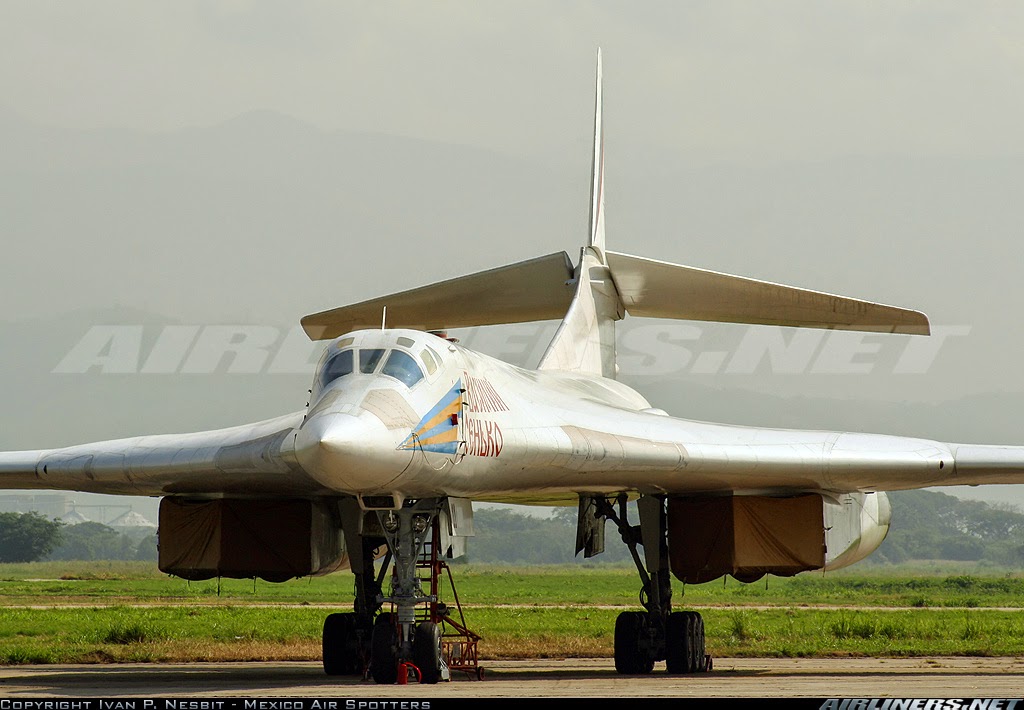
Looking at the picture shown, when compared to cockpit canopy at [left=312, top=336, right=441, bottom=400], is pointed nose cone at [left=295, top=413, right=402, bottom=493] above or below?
below

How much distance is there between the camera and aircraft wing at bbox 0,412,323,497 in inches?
504

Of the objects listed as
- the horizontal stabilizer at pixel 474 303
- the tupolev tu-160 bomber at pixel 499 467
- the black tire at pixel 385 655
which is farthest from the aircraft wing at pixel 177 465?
the horizontal stabilizer at pixel 474 303

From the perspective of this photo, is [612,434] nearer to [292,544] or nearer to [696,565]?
[696,565]

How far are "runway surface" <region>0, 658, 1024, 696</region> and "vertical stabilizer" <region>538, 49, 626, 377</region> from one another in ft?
13.0

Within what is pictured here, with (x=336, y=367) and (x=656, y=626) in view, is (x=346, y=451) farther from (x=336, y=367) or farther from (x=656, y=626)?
(x=656, y=626)

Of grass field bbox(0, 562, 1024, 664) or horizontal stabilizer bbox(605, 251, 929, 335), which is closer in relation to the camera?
horizontal stabilizer bbox(605, 251, 929, 335)

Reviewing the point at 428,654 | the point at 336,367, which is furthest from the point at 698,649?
the point at 336,367

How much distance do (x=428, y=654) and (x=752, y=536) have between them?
5122 millimetres

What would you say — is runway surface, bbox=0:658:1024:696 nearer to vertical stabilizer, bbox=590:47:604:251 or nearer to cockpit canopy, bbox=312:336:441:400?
cockpit canopy, bbox=312:336:441:400

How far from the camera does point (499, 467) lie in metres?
12.5

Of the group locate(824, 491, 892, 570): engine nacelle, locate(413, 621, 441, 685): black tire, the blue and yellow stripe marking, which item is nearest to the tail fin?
locate(824, 491, 892, 570): engine nacelle

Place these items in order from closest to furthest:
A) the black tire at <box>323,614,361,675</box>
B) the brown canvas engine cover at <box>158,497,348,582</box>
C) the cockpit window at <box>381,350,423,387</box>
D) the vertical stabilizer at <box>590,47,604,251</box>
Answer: the cockpit window at <box>381,350,423,387</box>
the black tire at <box>323,614,361,675</box>
the brown canvas engine cover at <box>158,497,348,582</box>
the vertical stabilizer at <box>590,47,604,251</box>

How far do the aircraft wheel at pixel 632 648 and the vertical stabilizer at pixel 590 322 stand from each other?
3315 millimetres

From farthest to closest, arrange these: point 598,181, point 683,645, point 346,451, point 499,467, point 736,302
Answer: point 598,181 → point 736,302 → point 683,645 → point 499,467 → point 346,451
